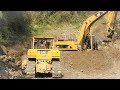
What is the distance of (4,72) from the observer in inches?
418

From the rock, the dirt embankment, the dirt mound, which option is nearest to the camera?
the dirt embankment

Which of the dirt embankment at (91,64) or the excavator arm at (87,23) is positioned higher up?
the excavator arm at (87,23)

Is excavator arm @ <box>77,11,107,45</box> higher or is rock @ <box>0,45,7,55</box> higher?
excavator arm @ <box>77,11,107,45</box>

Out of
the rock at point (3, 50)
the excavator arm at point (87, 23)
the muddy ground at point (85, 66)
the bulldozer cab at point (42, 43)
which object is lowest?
the muddy ground at point (85, 66)

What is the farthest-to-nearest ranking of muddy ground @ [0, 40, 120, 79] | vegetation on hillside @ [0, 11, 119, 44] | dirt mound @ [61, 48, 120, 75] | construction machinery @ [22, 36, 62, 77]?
vegetation on hillside @ [0, 11, 119, 44]
dirt mound @ [61, 48, 120, 75]
muddy ground @ [0, 40, 120, 79]
construction machinery @ [22, 36, 62, 77]

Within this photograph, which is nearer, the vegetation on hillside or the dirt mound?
the dirt mound

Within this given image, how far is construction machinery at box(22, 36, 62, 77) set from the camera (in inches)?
377

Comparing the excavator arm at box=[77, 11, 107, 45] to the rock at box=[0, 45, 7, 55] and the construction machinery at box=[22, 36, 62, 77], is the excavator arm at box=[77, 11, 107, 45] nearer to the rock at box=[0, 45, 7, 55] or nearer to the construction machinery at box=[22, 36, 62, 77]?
the construction machinery at box=[22, 36, 62, 77]

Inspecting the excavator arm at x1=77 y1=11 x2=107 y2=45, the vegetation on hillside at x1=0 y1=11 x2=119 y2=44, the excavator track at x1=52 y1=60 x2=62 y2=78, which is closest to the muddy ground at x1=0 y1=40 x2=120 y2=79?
the excavator track at x1=52 y1=60 x2=62 y2=78

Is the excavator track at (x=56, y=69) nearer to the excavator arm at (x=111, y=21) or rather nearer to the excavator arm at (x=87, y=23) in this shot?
the excavator arm at (x=87, y=23)

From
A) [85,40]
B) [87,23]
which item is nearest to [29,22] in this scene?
[85,40]

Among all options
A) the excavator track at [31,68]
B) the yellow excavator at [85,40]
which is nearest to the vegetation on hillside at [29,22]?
the yellow excavator at [85,40]

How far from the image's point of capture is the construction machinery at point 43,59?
9.57m
